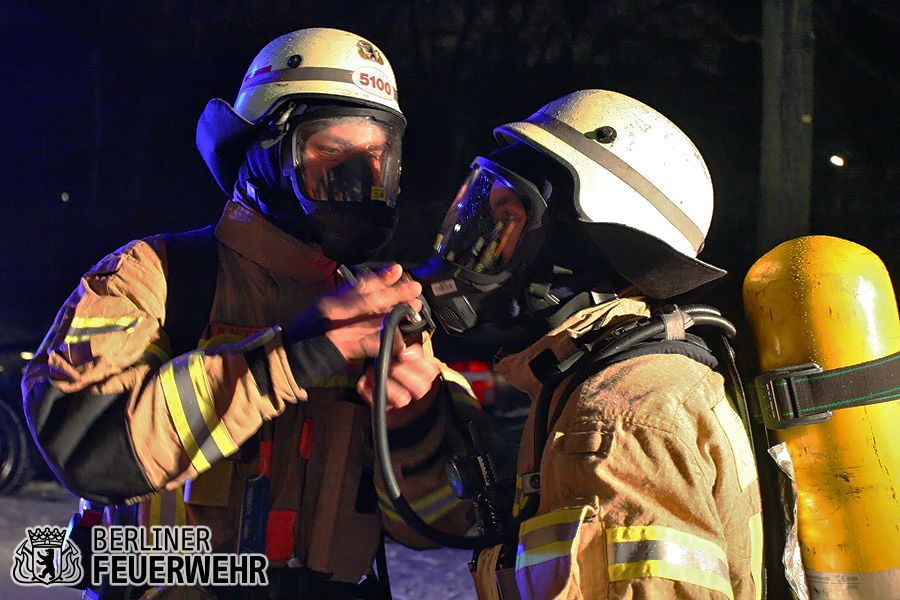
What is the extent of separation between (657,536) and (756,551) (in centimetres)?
37

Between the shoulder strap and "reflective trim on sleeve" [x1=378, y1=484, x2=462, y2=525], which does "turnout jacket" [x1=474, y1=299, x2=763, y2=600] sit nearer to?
"reflective trim on sleeve" [x1=378, y1=484, x2=462, y2=525]

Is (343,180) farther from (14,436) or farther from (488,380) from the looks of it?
(14,436)

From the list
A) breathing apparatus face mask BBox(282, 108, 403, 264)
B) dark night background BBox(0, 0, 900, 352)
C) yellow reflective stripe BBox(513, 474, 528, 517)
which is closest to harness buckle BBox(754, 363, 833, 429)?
yellow reflective stripe BBox(513, 474, 528, 517)

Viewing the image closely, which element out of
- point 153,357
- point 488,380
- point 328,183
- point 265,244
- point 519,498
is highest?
point 488,380

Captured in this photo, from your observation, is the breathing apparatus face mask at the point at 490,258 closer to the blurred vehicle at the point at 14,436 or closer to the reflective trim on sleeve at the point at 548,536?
the reflective trim on sleeve at the point at 548,536

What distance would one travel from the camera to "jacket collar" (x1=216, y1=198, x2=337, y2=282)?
221 centimetres

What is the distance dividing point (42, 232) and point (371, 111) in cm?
422

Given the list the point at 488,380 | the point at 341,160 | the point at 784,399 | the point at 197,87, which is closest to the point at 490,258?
the point at 341,160

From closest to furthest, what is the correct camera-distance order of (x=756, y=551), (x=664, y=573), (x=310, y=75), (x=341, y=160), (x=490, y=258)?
(x=664, y=573), (x=756, y=551), (x=490, y=258), (x=341, y=160), (x=310, y=75)

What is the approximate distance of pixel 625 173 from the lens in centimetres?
186

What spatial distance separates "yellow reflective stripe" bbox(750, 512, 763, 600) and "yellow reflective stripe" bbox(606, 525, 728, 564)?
209mm

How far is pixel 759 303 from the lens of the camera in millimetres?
1847

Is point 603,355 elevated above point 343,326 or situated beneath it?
situated beneath

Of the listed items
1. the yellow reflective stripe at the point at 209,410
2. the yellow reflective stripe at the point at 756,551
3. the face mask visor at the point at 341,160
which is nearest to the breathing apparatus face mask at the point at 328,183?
the face mask visor at the point at 341,160
